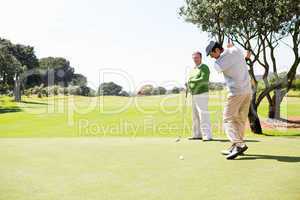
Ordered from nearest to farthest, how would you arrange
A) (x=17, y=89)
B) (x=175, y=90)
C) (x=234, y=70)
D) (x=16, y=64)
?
(x=234, y=70), (x=175, y=90), (x=16, y=64), (x=17, y=89)

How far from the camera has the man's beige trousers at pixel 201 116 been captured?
10711 mm

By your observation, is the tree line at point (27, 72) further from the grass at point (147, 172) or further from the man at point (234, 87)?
the man at point (234, 87)

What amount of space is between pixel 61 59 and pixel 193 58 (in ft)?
413

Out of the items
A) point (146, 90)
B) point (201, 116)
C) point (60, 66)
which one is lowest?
point (201, 116)

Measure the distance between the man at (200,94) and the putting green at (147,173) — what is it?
1.41 m

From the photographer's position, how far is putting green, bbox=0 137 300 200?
4895 millimetres

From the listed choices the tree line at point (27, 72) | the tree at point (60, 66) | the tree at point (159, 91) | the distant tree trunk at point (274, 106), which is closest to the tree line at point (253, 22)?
the distant tree trunk at point (274, 106)

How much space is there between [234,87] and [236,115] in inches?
22.4

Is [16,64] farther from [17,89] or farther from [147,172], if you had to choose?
[147,172]

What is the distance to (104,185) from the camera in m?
5.37

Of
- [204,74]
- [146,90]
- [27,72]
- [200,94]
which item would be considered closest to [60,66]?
[27,72]

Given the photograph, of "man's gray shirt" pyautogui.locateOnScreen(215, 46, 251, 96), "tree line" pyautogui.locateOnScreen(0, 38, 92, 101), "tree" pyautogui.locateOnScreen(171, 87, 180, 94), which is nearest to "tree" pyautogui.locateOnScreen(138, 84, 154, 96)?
"tree" pyautogui.locateOnScreen(171, 87, 180, 94)

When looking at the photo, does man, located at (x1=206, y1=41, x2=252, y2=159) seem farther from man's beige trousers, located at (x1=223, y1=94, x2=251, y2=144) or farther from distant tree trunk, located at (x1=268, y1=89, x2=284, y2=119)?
distant tree trunk, located at (x1=268, y1=89, x2=284, y2=119)

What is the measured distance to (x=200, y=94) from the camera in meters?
10.9
